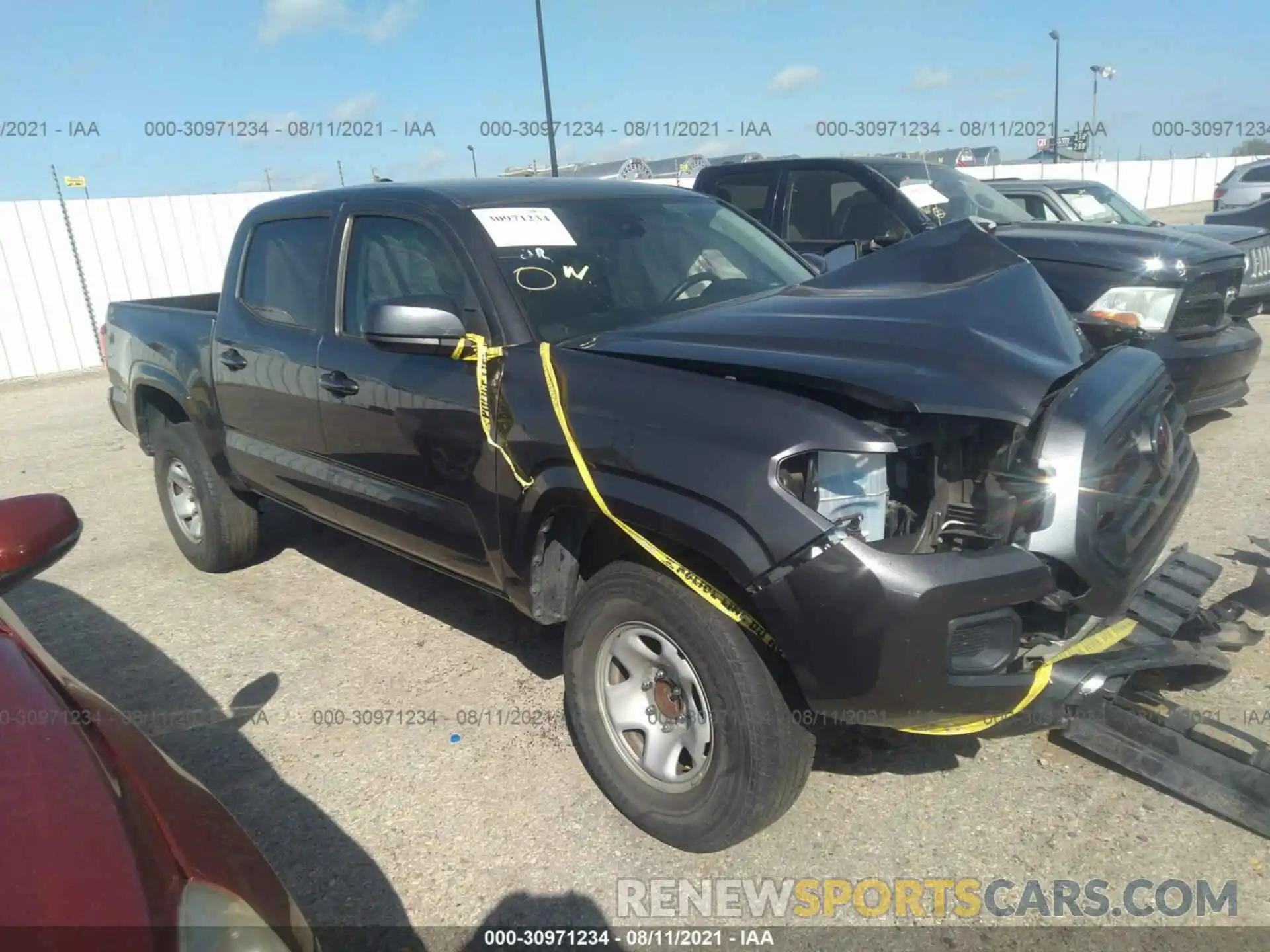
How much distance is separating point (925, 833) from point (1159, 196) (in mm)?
39032

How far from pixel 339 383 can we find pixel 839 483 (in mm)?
2126

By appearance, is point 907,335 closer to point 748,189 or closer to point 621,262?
point 621,262

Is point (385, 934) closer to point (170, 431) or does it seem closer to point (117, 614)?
point (117, 614)

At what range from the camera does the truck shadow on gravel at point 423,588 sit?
12.9 ft

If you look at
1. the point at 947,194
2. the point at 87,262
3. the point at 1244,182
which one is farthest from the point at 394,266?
the point at 1244,182

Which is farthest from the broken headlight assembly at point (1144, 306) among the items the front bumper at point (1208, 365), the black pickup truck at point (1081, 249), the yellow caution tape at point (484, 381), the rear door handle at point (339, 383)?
the rear door handle at point (339, 383)

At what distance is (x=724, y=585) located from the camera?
239cm

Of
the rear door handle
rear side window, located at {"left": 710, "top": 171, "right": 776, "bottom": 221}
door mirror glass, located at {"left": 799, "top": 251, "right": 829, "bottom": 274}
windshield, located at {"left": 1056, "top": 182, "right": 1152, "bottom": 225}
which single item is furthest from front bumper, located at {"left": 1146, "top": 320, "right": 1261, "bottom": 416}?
the rear door handle

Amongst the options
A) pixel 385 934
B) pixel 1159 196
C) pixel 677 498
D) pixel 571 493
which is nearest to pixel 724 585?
pixel 677 498

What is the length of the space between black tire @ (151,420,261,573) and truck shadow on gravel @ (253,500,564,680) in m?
0.31

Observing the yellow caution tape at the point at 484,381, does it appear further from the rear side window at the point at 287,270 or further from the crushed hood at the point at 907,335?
the rear side window at the point at 287,270

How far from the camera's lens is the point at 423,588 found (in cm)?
462

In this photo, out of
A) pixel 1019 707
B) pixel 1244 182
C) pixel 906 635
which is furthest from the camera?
pixel 1244 182

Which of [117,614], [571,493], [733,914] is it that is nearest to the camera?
[733,914]
